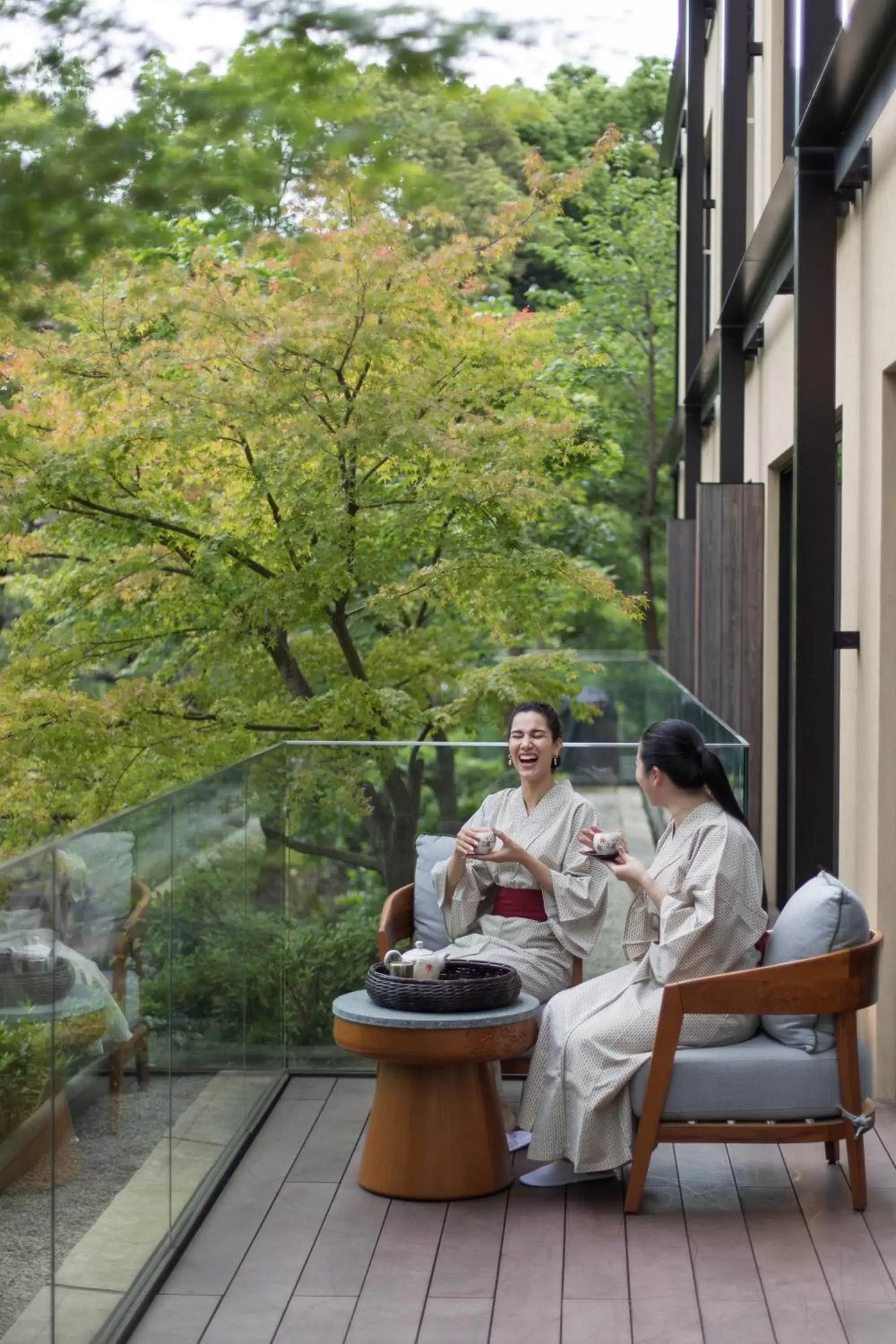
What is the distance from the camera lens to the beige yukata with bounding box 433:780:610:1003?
5.13m

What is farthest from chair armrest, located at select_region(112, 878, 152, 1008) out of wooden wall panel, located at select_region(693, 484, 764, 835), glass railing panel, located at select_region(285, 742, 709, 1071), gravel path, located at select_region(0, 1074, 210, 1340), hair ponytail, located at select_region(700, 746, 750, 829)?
wooden wall panel, located at select_region(693, 484, 764, 835)

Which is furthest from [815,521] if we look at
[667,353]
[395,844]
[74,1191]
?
[667,353]

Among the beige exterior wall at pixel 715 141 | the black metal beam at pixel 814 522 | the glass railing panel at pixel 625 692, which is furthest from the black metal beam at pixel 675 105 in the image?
the black metal beam at pixel 814 522

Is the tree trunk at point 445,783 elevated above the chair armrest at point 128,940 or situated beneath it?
elevated above

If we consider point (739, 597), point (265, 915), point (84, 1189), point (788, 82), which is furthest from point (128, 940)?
point (788, 82)

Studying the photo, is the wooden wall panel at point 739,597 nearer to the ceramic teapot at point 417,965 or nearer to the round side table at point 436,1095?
A: the ceramic teapot at point 417,965

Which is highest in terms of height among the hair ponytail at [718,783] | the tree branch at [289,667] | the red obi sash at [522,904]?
the tree branch at [289,667]

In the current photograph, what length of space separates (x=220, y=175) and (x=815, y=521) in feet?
11.9

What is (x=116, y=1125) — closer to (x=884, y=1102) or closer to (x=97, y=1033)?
(x=97, y=1033)

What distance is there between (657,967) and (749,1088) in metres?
0.43

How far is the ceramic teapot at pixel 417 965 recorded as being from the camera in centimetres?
466

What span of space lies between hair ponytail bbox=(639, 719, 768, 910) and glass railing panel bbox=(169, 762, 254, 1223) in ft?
4.52

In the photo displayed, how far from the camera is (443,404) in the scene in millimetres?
8188

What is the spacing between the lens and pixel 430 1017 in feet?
14.6
